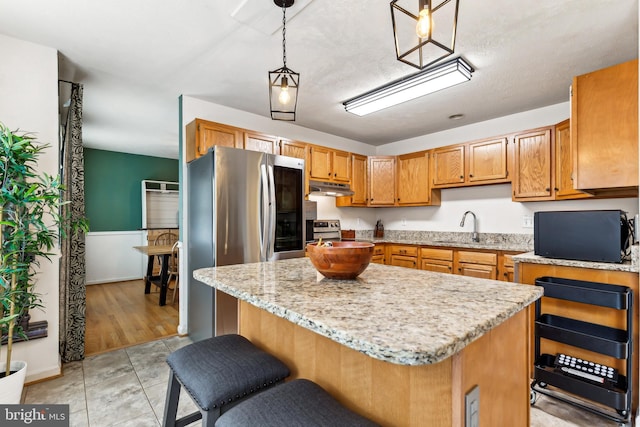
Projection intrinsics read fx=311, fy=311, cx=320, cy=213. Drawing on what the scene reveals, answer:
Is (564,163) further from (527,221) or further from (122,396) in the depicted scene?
(122,396)

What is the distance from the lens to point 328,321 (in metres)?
0.73

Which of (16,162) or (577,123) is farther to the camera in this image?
(577,123)

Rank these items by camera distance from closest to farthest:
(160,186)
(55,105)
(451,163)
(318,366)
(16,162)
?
(318,366), (16,162), (55,105), (451,163), (160,186)

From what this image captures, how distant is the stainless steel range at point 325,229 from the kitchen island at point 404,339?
2395 millimetres

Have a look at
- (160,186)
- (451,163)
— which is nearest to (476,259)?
(451,163)

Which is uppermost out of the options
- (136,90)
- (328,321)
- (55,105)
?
(136,90)

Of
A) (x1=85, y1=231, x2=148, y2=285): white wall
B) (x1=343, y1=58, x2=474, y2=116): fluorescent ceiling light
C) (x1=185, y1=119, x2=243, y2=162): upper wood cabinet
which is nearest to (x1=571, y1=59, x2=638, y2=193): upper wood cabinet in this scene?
(x1=343, y1=58, x2=474, y2=116): fluorescent ceiling light

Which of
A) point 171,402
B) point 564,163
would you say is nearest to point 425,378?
point 171,402

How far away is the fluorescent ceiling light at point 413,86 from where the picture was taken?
2.43 meters

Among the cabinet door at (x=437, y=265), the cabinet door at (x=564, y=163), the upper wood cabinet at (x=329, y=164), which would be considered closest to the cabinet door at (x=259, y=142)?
the upper wood cabinet at (x=329, y=164)

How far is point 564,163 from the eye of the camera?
298 centimetres

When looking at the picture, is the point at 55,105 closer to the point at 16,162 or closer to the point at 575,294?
the point at 16,162

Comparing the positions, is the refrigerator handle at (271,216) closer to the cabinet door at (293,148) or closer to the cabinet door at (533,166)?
the cabinet door at (293,148)

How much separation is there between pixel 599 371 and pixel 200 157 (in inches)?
133
